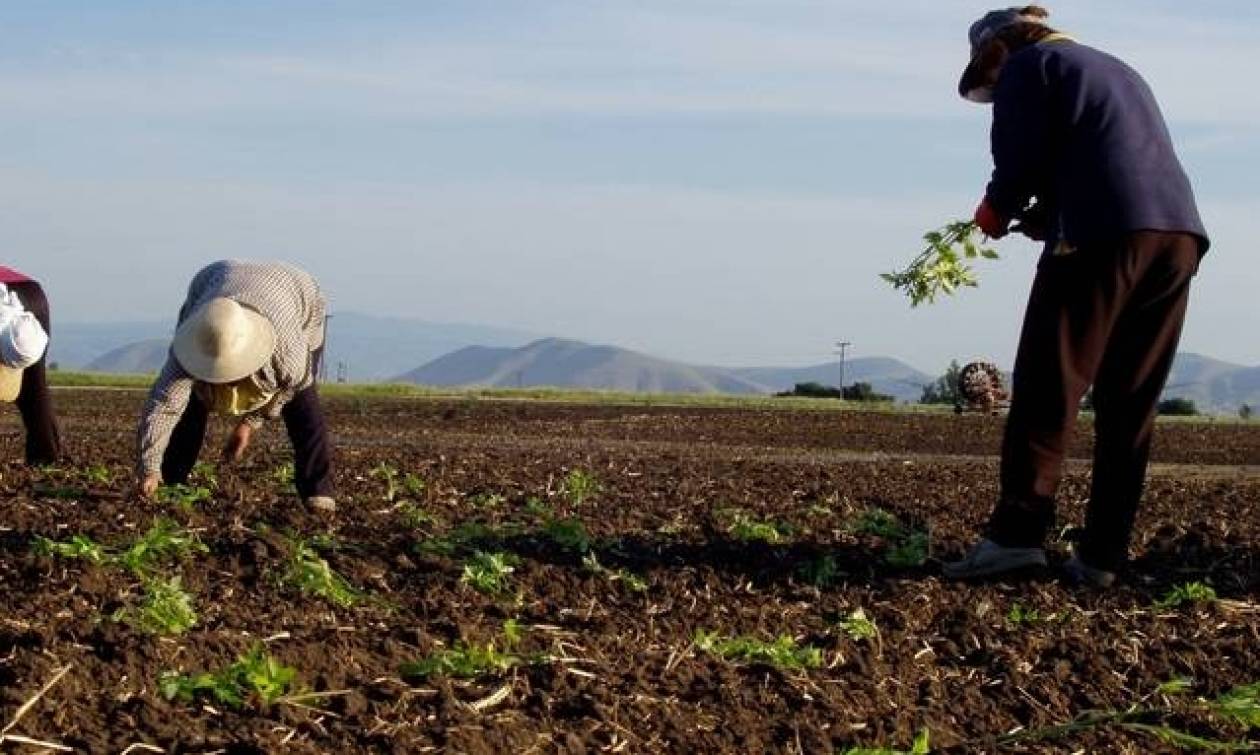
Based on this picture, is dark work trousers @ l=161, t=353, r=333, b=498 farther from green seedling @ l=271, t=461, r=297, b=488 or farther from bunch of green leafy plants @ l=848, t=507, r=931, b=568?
bunch of green leafy plants @ l=848, t=507, r=931, b=568

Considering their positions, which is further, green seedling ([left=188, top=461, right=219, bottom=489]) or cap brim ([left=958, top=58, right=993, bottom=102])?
green seedling ([left=188, top=461, right=219, bottom=489])

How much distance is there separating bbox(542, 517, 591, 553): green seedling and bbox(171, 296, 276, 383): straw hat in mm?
1467

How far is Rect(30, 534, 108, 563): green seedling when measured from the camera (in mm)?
6671

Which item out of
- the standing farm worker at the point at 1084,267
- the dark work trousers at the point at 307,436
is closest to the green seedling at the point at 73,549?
the dark work trousers at the point at 307,436

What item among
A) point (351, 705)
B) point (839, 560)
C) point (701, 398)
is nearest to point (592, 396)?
point (701, 398)

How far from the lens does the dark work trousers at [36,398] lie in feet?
36.6

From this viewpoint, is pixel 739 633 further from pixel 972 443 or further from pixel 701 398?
pixel 701 398

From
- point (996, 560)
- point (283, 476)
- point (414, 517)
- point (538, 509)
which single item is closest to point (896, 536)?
point (996, 560)

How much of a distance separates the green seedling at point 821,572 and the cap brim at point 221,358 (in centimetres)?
256

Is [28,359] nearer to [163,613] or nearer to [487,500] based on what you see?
[487,500]

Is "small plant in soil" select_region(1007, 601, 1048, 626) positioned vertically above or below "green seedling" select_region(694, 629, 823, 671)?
above

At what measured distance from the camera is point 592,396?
46.0m

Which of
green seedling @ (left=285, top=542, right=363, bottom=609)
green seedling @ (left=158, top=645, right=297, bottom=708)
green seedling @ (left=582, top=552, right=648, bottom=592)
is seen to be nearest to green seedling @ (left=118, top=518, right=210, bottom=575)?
green seedling @ (left=285, top=542, right=363, bottom=609)

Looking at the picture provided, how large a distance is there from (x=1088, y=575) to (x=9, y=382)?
20.0 feet
